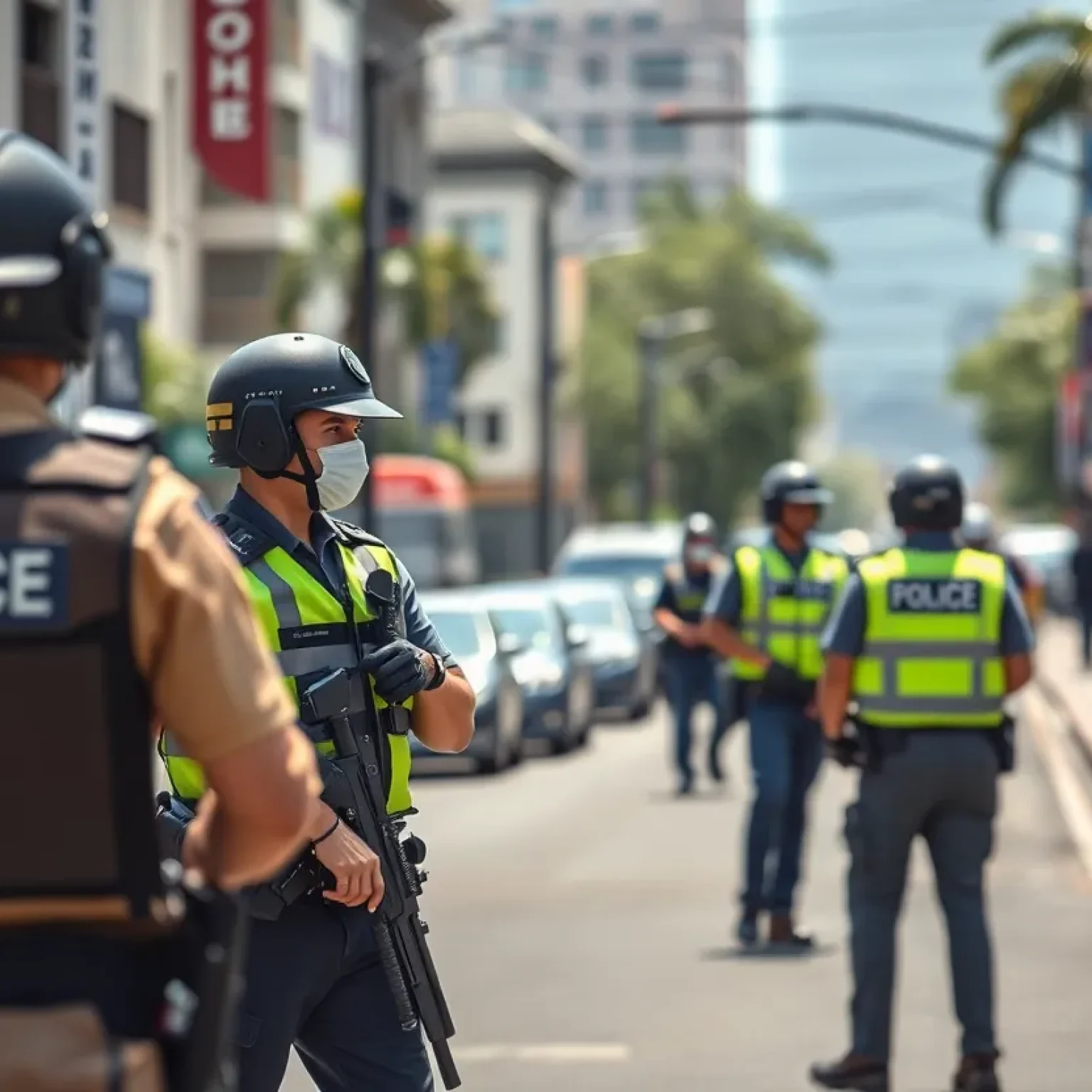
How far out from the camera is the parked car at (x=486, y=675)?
2334 cm

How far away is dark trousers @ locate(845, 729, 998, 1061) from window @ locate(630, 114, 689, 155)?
7395 inches

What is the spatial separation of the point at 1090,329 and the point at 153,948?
69.4 meters

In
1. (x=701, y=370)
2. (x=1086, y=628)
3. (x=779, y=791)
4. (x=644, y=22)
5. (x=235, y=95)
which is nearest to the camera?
(x=779, y=791)

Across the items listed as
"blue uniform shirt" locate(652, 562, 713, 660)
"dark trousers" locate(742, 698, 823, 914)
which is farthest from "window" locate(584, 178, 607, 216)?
"dark trousers" locate(742, 698, 823, 914)

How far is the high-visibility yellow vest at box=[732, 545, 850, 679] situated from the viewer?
12344 mm

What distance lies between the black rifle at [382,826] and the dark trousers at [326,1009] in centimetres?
4

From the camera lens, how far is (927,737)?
8.73 metres

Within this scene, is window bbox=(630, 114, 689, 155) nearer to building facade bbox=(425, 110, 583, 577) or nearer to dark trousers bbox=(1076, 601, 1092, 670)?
building facade bbox=(425, 110, 583, 577)

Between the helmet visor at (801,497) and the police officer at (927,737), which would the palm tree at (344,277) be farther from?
the police officer at (927,737)

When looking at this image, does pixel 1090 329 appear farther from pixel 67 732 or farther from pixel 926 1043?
pixel 67 732

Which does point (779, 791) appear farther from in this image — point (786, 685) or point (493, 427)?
point (493, 427)

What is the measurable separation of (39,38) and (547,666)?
1469cm

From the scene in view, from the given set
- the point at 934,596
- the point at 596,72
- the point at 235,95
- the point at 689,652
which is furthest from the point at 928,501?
the point at 596,72

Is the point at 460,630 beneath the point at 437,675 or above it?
beneath
